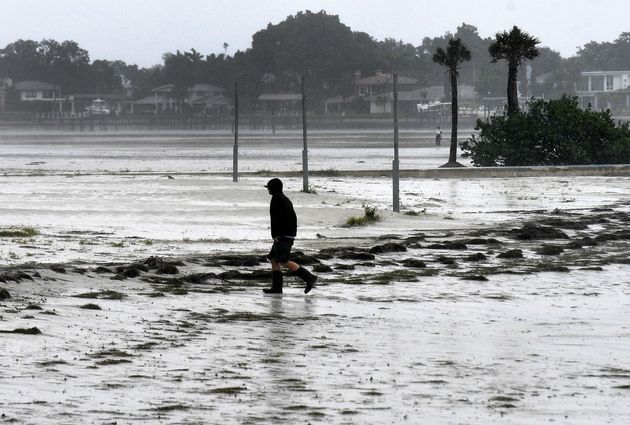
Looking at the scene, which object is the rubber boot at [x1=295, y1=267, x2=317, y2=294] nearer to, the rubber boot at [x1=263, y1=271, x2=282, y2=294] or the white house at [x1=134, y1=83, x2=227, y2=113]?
the rubber boot at [x1=263, y1=271, x2=282, y2=294]

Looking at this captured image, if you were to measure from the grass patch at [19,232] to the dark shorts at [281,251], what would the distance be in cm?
802

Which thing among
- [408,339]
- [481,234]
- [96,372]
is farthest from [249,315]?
[481,234]

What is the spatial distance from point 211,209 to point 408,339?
18.0 m

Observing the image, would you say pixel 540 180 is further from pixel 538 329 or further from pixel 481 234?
pixel 538 329

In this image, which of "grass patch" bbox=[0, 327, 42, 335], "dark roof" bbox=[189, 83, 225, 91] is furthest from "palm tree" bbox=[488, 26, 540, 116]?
"dark roof" bbox=[189, 83, 225, 91]

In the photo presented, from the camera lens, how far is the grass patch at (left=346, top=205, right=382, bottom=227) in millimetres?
27000

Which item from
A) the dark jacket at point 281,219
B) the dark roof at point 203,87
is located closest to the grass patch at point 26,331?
the dark jacket at point 281,219

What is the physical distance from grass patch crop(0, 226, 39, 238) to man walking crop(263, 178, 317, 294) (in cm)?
799

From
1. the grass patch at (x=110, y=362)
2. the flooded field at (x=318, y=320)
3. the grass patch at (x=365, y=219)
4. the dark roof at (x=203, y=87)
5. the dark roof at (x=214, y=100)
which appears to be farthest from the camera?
the dark roof at (x=203, y=87)

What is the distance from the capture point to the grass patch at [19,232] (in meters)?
22.7

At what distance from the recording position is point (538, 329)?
13.5 m

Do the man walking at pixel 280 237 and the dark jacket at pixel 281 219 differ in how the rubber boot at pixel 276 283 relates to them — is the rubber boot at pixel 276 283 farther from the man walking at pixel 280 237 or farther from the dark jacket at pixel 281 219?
the dark jacket at pixel 281 219

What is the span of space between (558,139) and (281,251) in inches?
1525

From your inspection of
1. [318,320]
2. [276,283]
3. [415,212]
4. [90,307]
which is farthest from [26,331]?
[415,212]
